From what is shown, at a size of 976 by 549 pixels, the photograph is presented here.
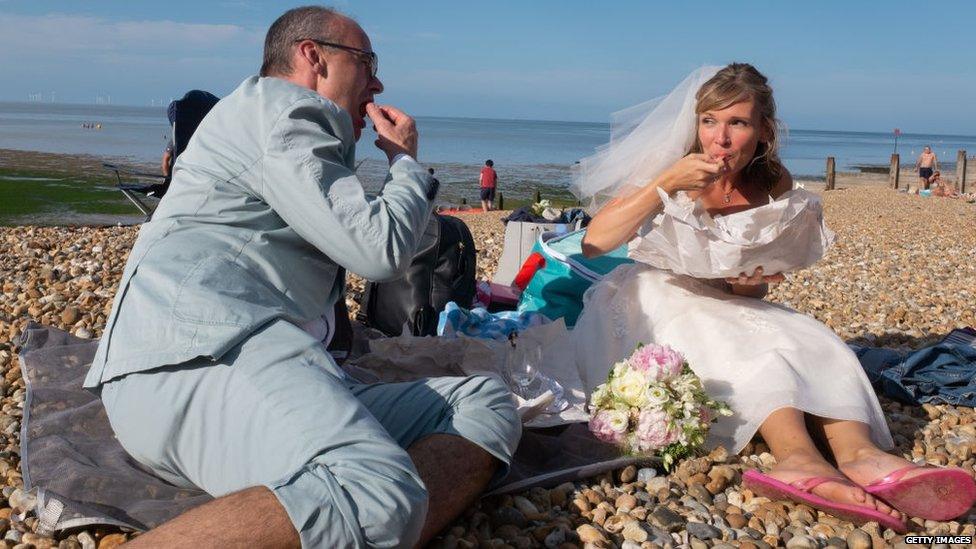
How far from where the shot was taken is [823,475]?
9.67ft

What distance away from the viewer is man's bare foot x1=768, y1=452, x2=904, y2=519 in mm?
2840

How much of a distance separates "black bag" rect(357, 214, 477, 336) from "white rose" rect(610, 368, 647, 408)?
1.79 m

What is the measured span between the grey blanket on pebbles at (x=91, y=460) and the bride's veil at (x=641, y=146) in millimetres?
1371

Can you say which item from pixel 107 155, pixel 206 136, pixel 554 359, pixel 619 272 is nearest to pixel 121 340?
pixel 206 136

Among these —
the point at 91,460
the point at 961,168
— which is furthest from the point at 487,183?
the point at 91,460

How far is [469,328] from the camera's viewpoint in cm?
501

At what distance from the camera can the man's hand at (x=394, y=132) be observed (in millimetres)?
2873

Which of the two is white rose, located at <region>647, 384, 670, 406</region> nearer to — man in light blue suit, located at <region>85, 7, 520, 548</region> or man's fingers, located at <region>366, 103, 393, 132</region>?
man in light blue suit, located at <region>85, 7, 520, 548</region>

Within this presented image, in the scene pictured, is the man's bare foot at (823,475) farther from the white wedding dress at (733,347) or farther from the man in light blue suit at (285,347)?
the man in light blue suit at (285,347)

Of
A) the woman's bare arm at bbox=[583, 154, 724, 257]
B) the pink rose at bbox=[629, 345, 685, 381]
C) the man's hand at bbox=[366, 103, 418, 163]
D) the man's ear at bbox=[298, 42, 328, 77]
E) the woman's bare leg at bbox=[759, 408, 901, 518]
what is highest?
the man's ear at bbox=[298, 42, 328, 77]

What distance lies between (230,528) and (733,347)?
7.97ft

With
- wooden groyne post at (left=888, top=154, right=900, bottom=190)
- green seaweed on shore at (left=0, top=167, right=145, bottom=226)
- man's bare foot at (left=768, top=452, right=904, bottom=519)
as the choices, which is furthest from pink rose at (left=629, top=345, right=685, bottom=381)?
wooden groyne post at (left=888, top=154, right=900, bottom=190)

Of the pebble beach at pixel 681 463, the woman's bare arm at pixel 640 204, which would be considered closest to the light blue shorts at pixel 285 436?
the pebble beach at pixel 681 463

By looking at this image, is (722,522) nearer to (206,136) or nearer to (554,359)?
(554,359)
